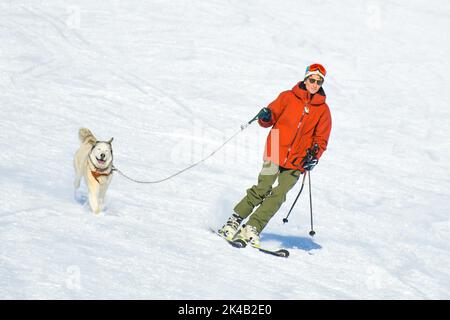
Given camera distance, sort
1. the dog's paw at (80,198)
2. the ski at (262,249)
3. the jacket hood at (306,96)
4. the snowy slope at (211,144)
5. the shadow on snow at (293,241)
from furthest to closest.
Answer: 1. the shadow on snow at (293,241)
2. the dog's paw at (80,198)
3. the jacket hood at (306,96)
4. the ski at (262,249)
5. the snowy slope at (211,144)

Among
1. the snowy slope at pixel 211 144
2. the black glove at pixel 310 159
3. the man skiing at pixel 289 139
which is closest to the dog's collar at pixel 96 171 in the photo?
the snowy slope at pixel 211 144

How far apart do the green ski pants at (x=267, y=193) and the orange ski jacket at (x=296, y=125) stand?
0.09 metres

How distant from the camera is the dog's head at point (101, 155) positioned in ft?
22.6

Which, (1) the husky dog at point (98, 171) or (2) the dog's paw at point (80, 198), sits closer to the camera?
(1) the husky dog at point (98, 171)

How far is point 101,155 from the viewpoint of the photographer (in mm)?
6891

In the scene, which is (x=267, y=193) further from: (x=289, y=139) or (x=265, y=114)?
(x=265, y=114)

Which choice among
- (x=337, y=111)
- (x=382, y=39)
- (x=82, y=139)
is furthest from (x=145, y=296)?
(x=382, y=39)

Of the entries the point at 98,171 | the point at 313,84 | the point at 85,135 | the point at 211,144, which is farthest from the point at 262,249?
the point at 211,144

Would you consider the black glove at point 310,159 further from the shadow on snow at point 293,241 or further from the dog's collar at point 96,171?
the dog's collar at point 96,171

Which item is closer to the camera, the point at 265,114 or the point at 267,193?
the point at 265,114

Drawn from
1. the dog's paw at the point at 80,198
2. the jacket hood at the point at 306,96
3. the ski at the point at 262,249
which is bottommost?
the ski at the point at 262,249

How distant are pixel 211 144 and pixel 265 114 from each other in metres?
5.04

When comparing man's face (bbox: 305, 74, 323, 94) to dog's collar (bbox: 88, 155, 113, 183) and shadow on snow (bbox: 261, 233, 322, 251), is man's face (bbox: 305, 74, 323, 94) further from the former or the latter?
dog's collar (bbox: 88, 155, 113, 183)
